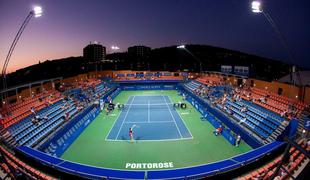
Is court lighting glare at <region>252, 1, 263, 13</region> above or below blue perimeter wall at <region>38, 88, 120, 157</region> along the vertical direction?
above

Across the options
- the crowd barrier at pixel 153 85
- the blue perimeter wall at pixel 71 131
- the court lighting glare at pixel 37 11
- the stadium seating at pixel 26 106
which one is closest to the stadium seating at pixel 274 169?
the blue perimeter wall at pixel 71 131

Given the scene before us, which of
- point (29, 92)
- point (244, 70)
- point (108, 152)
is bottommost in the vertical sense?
point (108, 152)

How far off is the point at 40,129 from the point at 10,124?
2.23m

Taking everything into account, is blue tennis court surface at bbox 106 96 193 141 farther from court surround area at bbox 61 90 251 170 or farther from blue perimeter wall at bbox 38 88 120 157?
blue perimeter wall at bbox 38 88 120 157

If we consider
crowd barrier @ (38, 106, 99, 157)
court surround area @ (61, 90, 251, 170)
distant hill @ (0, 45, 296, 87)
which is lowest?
court surround area @ (61, 90, 251, 170)

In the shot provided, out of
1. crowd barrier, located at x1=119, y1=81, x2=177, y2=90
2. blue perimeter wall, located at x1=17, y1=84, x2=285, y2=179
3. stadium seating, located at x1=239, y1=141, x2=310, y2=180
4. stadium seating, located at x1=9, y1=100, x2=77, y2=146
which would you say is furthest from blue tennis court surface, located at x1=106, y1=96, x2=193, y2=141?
crowd barrier, located at x1=119, y1=81, x2=177, y2=90

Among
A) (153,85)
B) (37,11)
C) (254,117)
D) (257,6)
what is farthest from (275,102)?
(153,85)

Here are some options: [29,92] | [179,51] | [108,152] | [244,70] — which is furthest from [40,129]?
[179,51]

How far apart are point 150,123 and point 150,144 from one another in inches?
221

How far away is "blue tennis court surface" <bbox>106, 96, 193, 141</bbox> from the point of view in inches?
711

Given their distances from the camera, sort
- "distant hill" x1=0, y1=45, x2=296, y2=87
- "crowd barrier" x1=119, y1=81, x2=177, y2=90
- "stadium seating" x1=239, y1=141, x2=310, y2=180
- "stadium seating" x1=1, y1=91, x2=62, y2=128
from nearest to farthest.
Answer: "stadium seating" x1=239, y1=141, x2=310, y2=180, "stadium seating" x1=1, y1=91, x2=62, y2=128, "crowd barrier" x1=119, y1=81, x2=177, y2=90, "distant hill" x1=0, y1=45, x2=296, y2=87

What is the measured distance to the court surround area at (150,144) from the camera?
13.6 meters

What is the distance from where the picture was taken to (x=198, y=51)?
104 m

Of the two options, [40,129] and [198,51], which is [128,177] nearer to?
[40,129]
